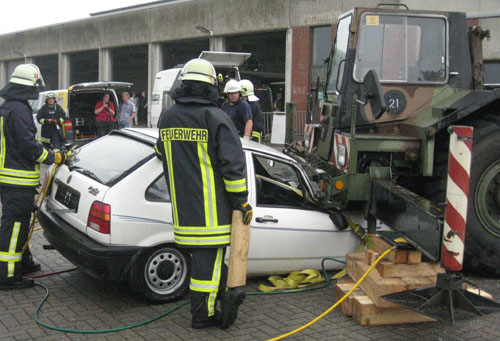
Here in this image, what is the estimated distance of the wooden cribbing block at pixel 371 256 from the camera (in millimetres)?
5047

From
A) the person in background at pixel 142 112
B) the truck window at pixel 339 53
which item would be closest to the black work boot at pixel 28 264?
the truck window at pixel 339 53

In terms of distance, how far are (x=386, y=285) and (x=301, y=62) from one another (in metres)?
17.9

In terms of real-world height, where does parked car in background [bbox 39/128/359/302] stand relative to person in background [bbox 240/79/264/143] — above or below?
below

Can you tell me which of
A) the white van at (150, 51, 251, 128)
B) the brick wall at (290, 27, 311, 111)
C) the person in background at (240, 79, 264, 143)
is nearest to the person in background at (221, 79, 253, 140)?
the person in background at (240, 79, 264, 143)

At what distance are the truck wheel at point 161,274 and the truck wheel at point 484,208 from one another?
269 centimetres

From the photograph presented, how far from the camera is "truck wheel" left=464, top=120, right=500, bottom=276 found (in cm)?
577

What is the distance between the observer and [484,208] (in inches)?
229

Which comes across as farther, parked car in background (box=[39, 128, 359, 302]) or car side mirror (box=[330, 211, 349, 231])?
car side mirror (box=[330, 211, 349, 231])

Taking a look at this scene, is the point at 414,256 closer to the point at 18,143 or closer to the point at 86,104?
the point at 18,143

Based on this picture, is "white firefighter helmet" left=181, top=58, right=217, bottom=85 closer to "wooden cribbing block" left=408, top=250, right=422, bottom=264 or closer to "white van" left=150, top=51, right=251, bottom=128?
"wooden cribbing block" left=408, top=250, right=422, bottom=264

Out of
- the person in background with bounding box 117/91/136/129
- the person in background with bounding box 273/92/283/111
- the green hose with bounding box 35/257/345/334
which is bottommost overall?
the green hose with bounding box 35/257/345/334

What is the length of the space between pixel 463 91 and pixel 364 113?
108cm

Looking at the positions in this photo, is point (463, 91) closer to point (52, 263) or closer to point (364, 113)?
point (364, 113)

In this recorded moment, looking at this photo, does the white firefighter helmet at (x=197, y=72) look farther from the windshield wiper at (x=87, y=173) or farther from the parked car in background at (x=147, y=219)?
the windshield wiper at (x=87, y=173)
